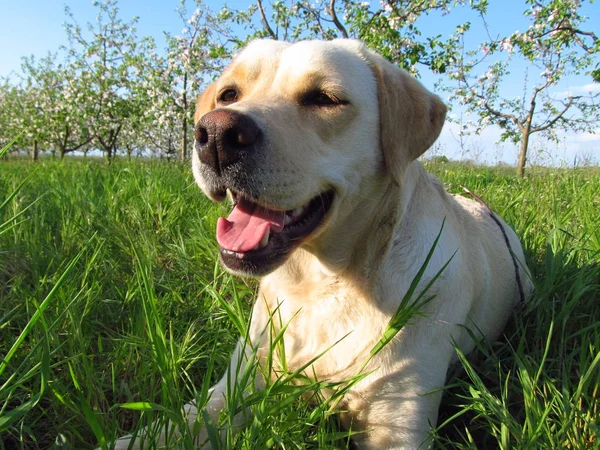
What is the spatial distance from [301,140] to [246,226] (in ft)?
1.33

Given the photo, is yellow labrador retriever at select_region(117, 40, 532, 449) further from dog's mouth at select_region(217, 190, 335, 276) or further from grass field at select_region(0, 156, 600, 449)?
grass field at select_region(0, 156, 600, 449)

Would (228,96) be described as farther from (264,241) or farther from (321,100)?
(264,241)

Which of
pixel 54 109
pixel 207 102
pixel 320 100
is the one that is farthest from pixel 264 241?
pixel 54 109

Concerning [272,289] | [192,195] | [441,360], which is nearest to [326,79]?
[272,289]

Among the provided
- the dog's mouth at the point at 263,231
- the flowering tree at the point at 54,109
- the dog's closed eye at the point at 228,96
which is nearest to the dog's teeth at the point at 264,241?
the dog's mouth at the point at 263,231

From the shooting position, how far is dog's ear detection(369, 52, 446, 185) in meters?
1.95

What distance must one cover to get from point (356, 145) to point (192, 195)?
8.63 feet

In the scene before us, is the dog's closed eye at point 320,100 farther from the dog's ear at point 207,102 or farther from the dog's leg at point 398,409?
the dog's leg at point 398,409

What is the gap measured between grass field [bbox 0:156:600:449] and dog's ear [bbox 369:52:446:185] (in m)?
0.88

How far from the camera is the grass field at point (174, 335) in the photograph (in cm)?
145

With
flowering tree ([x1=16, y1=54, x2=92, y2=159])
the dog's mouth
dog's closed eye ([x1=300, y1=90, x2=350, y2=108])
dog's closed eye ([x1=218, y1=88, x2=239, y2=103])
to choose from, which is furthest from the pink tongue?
flowering tree ([x1=16, y1=54, x2=92, y2=159])

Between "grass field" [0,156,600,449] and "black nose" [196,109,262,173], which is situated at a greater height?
"black nose" [196,109,262,173]

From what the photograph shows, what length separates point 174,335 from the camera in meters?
2.26

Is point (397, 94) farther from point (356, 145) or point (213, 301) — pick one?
point (213, 301)
